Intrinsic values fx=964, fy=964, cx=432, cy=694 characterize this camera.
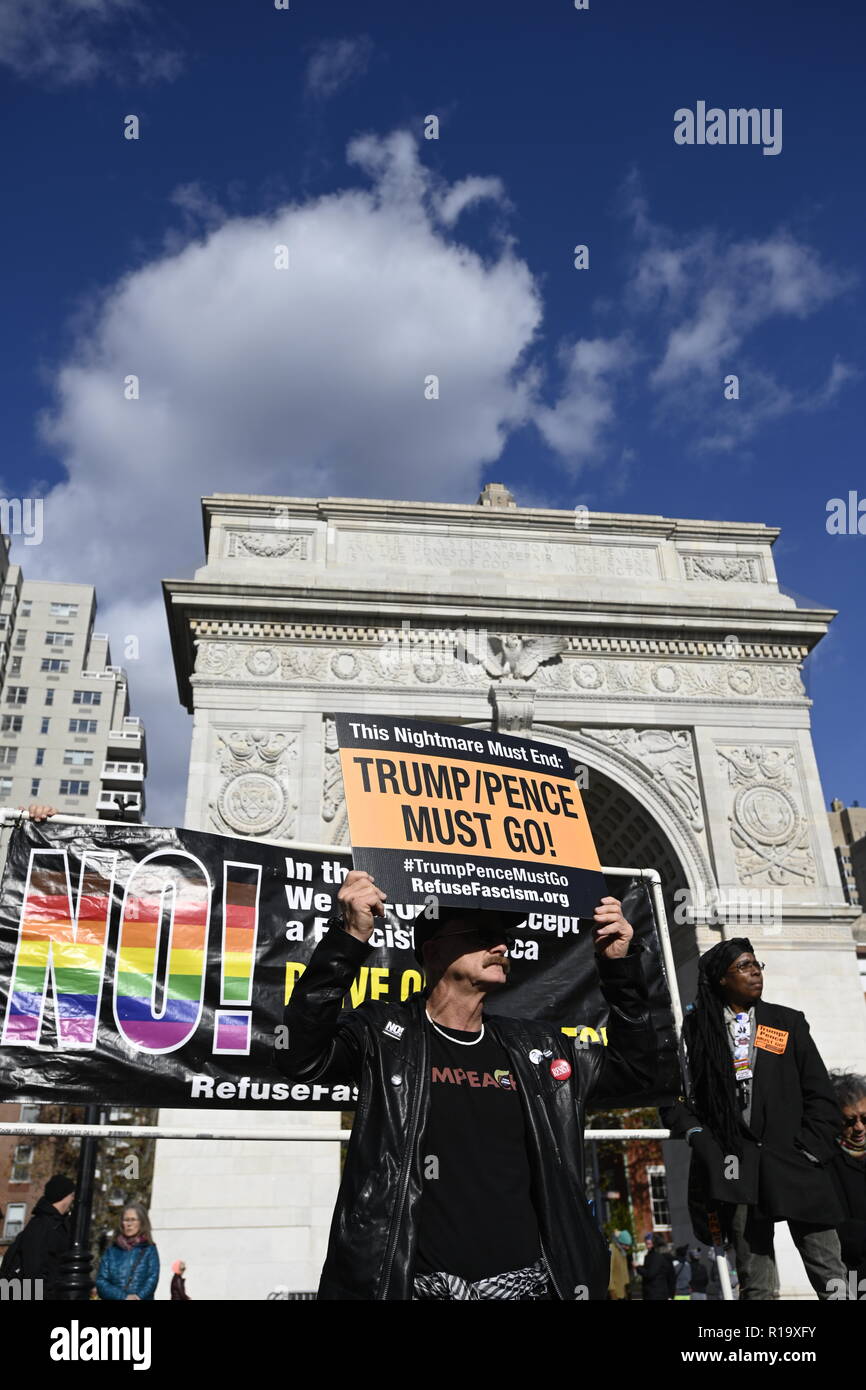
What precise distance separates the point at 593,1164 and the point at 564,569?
13112 mm

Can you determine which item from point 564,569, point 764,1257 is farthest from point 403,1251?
point 564,569

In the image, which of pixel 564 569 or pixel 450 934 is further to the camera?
pixel 564 569

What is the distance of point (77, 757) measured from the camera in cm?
7188

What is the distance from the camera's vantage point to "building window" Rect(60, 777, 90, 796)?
7012cm

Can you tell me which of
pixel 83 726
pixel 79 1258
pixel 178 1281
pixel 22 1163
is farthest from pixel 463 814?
pixel 83 726

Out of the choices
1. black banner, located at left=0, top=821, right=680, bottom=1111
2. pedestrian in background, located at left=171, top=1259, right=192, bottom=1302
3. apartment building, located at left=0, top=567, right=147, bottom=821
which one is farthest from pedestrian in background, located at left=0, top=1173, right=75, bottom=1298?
apartment building, located at left=0, top=567, right=147, bottom=821

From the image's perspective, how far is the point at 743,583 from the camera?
22.1 m

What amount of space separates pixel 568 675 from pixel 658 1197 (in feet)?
67.3

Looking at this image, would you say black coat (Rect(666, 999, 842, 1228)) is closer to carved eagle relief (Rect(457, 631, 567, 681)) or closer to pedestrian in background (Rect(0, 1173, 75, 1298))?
pedestrian in background (Rect(0, 1173, 75, 1298))

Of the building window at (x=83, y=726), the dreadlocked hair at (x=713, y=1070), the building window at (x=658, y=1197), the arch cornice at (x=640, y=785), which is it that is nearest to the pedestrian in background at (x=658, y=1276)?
the arch cornice at (x=640, y=785)

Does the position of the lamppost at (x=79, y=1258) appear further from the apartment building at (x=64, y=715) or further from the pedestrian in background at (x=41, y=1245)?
the apartment building at (x=64, y=715)

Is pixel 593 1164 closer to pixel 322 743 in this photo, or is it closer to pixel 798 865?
pixel 798 865

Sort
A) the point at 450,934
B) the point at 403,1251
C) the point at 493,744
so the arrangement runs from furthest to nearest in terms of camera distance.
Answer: the point at 493,744
the point at 450,934
the point at 403,1251

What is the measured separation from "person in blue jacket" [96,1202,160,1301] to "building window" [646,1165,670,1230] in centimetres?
2599
